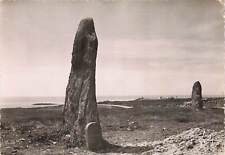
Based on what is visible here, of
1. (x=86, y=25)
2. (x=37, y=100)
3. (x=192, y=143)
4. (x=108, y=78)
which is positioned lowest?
(x=192, y=143)

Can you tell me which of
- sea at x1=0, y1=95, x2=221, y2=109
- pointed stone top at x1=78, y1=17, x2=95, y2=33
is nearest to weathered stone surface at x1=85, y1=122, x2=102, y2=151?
sea at x1=0, y1=95, x2=221, y2=109

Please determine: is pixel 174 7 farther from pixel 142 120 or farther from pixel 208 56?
pixel 142 120

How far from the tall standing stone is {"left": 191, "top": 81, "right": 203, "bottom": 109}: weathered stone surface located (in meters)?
0.50

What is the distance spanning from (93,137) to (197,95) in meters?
0.56

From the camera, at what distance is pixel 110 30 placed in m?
A: 2.17

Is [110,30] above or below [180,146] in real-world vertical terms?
above

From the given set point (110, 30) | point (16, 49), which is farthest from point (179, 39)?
point (16, 49)

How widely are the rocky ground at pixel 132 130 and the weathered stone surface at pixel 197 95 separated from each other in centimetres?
4

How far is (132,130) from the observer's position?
2.15 meters

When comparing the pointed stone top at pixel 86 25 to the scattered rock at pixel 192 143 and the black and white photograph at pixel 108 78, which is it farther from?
the scattered rock at pixel 192 143

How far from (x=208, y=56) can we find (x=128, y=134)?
0.57 metres

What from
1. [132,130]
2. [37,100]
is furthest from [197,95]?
[37,100]

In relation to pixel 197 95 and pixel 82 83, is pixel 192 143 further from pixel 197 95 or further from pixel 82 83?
pixel 82 83

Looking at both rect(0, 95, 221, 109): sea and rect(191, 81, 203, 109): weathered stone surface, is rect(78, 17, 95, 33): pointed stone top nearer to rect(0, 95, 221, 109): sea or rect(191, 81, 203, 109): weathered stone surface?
rect(0, 95, 221, 109): sea
